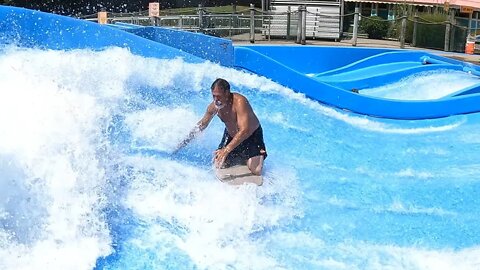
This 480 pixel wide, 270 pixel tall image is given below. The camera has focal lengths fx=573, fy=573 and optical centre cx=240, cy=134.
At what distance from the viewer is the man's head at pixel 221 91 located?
448 centimetres

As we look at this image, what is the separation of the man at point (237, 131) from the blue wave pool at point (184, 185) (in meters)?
0.23

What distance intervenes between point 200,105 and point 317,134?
4.54 ft

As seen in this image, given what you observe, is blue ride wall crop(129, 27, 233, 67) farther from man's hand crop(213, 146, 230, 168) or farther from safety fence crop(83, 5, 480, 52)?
safety fence crop(83, 5, 480, 52)

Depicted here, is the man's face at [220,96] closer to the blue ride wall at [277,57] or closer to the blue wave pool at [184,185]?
the blue wave pool at [184,185]

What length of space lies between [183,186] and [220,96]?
2.51ft

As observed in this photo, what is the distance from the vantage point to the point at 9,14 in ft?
20.4

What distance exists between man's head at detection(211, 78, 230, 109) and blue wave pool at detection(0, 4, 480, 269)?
0.63 metres

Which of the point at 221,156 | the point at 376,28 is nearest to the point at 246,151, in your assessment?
the point at 221,156

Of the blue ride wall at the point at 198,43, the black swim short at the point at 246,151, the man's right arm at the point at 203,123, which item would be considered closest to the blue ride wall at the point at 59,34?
the blue ride wall at the point at 198,43

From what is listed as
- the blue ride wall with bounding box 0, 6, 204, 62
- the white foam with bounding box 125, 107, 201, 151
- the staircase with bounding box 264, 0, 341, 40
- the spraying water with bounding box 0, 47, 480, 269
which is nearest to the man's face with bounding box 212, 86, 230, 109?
the spraying water with bounding box 0, 47, 480, 269

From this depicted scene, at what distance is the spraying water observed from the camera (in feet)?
11.3

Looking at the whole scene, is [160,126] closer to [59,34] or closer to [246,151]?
[246,151]

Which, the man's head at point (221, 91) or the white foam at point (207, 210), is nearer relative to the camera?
the white foam at point (207, 210)

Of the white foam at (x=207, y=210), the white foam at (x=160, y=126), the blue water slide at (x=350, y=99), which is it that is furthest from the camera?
the blue water slide at (x=350, y=99)
